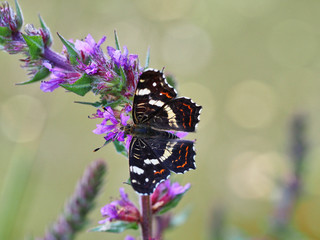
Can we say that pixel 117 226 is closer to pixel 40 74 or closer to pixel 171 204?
pixel 171 204

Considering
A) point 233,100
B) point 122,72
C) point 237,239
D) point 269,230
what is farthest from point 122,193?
point 233,100

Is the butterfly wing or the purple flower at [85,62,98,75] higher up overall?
the purple flower at [85,62,98,75]

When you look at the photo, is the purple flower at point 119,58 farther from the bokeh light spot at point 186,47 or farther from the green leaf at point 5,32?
the bokeh light spot at point 186,47

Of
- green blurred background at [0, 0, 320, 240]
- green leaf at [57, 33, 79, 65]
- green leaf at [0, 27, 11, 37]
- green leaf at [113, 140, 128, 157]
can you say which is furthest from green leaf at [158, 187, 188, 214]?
green blurred background at [0, 0, 320, 240]

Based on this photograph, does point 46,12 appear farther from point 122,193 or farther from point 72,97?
point 122,193

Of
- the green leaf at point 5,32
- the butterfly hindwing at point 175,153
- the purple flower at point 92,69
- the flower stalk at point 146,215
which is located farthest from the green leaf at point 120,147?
the green leaf at point 5,32

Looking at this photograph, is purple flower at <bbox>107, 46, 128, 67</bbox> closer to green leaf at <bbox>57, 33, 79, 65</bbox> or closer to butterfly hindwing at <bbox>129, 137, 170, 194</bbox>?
green leaf at <bbox>57, 33, 79, 65</bbox>

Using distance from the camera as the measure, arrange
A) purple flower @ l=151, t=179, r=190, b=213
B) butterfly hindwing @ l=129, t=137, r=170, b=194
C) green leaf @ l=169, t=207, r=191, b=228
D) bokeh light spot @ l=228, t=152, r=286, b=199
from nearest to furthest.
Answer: butterfly hindwing @ l=129, t=137, r=170, b=194 < purple flower @ l=151, t=179, r=190, b=213 < green leaf @ l=169, t=207, r=191, b=228 < bokeh light spot @ l=228, t=152, r=286, b=199
